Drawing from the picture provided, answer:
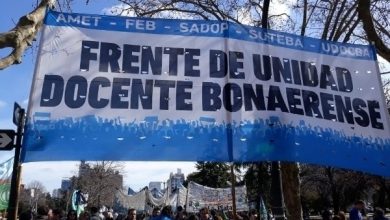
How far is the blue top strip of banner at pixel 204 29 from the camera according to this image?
5.12m

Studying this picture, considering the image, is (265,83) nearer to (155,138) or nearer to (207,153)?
(207,153)

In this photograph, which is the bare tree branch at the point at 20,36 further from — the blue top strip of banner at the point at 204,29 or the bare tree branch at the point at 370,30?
the bare tree branch at the point at 370,30

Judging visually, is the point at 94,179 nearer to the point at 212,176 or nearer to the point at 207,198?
the point at 212,176

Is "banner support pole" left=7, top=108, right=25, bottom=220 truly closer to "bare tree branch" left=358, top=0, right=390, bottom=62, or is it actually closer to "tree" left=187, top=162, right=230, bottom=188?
"bare tree branch" left=358, top=0, right=390, bottom=62

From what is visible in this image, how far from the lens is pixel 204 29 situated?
17.5ft

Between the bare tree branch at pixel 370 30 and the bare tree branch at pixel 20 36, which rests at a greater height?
the bare tree branch at pixel 370 30

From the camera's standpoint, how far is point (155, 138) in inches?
191

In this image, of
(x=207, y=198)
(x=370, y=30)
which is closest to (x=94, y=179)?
(x=207, y=198)

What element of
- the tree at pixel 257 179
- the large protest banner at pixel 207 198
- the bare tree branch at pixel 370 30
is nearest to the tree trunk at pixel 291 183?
the bare tree branch at pixel 370 30

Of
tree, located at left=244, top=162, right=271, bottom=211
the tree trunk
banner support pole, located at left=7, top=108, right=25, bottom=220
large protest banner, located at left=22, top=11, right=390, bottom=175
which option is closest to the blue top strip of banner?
large protest banner, located at left=22, top=11, right=390, bottom=175

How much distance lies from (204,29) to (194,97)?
2.76 feet

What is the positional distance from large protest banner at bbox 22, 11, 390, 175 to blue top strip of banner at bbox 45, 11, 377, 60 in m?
0.01

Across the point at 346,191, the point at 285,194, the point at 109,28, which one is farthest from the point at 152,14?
the point at 346,191

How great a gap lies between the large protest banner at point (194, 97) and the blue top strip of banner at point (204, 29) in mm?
12
